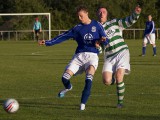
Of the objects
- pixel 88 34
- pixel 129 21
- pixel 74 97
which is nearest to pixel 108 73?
pixel 88 34

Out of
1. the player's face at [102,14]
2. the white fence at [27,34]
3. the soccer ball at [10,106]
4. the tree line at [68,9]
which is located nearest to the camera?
the soccer ball at [10,106]

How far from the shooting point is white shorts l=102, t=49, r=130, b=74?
11422 mm

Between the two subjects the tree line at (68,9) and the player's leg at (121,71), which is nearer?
the player's leg at (121,71)

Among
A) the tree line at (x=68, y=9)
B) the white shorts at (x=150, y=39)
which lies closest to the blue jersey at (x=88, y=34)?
the white shorts at (x=150, y=39)

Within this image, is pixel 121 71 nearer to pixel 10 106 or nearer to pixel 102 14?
pixel 102 14

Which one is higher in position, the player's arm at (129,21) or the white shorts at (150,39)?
the white shorts at (150,39)

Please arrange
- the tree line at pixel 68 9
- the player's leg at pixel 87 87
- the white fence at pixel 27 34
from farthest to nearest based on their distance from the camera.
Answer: the tree line at pixel 68 9 → the white fence at pixel 27 34 → the player's leg at pixel 87 87

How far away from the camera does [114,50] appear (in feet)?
37.8

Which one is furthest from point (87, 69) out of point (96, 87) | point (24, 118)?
point (96, 87)

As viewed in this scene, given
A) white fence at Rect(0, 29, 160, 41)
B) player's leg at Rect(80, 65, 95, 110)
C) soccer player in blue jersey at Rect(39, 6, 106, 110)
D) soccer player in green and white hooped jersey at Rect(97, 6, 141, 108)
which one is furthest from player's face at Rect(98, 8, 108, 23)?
white fence at Rect(0, 29, 160, 41)

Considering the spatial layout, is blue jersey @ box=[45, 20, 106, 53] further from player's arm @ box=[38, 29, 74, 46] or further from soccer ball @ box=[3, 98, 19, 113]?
soccer ball @ box=[3, 98, 19, 113]

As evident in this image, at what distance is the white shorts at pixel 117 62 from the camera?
11422 millimetres

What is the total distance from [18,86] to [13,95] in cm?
194

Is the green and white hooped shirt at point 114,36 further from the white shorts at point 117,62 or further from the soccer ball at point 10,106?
the soccer ball at point 10,106
